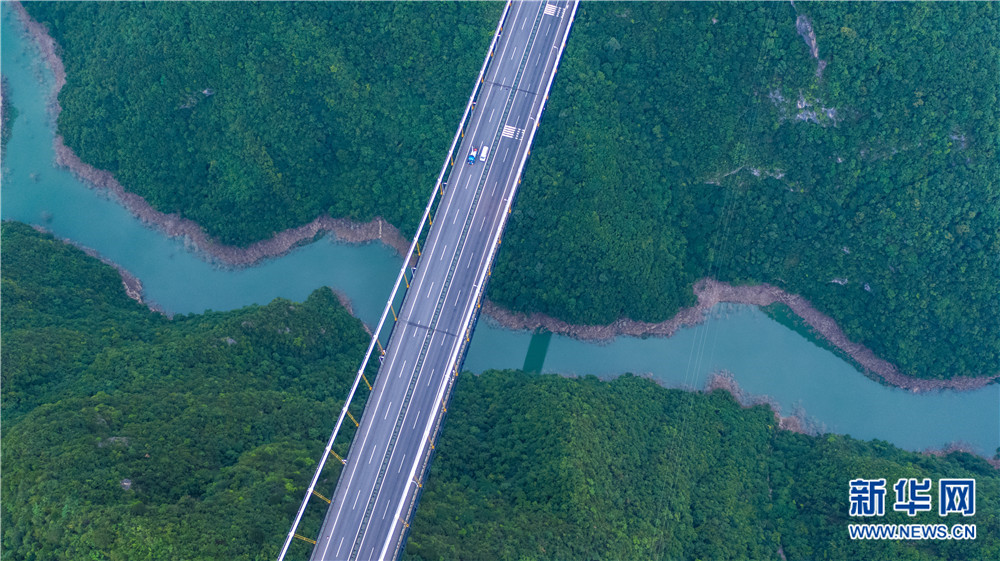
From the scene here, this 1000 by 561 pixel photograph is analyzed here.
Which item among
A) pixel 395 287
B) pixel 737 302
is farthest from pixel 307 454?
pixel 737 302

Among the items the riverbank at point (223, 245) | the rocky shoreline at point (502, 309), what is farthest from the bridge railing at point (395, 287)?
the rocky shoreline at point (502, 309)

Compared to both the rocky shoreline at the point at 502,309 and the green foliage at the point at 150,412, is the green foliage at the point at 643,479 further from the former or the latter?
the green foliage at the point at 150,412


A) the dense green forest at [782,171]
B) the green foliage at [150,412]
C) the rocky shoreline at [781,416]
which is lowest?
the green foliage at [150,412]

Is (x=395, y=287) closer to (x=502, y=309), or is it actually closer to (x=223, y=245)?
(x=502, y=309)

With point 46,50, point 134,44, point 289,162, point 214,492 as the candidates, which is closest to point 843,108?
point 289,162

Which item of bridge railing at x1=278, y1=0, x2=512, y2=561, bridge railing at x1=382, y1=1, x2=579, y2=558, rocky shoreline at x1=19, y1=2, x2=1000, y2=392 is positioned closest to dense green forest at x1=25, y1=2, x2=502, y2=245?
rocky shoreline at x1=19, y1=2, x2=1000, y2=392

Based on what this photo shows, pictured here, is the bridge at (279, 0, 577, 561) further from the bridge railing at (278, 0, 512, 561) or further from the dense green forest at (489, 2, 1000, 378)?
the dense green forest at (489, 2, 1000, 378)

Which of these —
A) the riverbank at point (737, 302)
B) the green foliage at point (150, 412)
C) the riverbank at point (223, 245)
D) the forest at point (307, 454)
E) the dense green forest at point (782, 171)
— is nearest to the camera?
the green foliage at point (150, 412)
